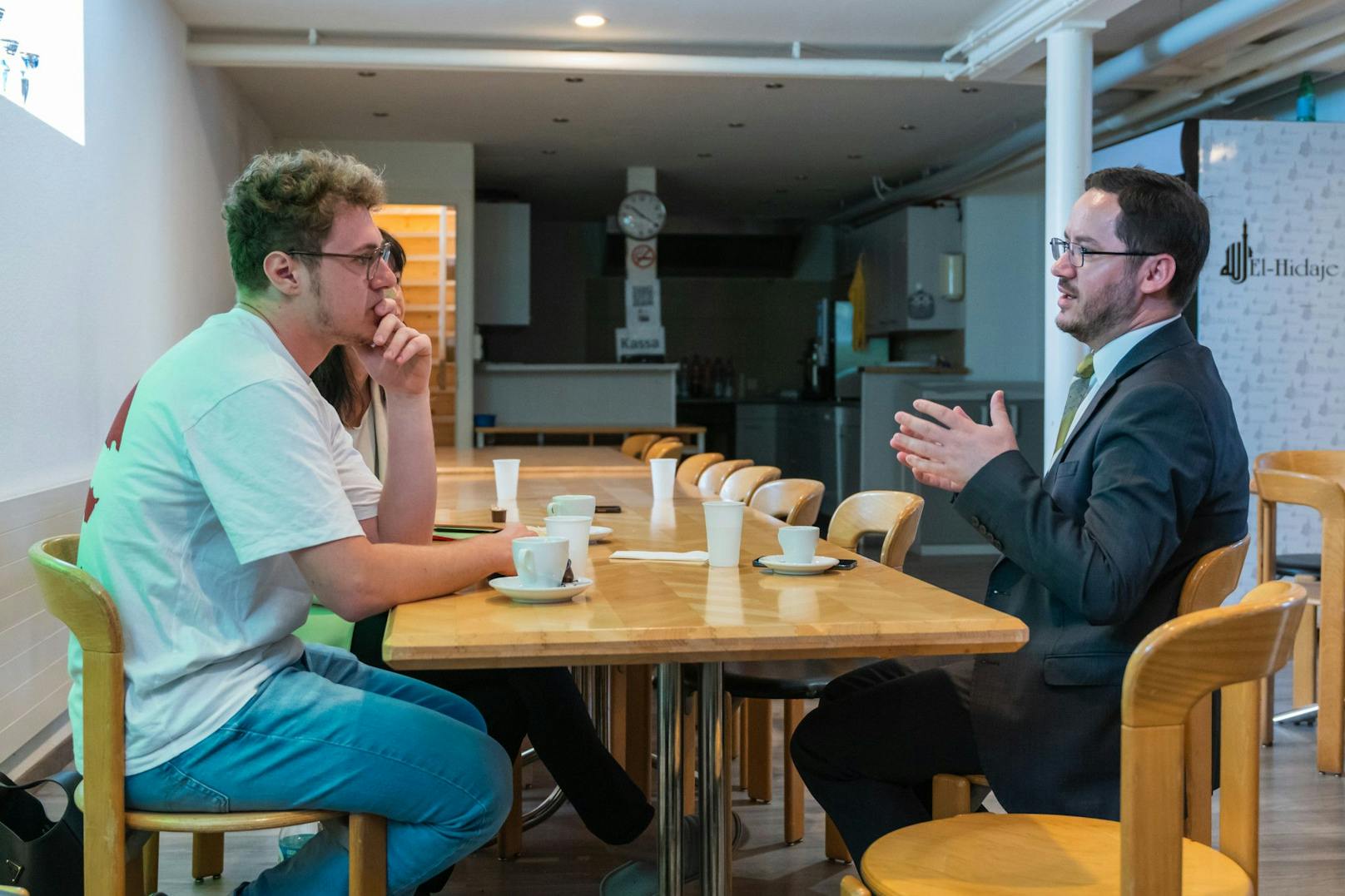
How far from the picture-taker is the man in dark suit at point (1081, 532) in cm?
166

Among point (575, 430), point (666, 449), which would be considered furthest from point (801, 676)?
point (575, 430)

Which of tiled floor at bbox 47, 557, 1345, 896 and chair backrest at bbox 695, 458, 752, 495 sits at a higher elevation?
chair backrest at bbox 695, 458, 752, 495

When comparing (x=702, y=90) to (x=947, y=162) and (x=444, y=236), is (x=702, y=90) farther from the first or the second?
(x=444, y=236)

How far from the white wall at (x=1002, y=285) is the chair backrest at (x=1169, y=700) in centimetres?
871

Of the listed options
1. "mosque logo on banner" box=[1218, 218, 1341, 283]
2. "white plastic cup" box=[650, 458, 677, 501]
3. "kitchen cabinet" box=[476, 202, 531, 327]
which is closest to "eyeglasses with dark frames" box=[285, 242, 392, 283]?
"white plastic cup" box=[650, 458, 677, 501]

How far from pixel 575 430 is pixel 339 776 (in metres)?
7.36

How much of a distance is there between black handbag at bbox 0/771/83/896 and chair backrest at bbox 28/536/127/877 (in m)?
0.25

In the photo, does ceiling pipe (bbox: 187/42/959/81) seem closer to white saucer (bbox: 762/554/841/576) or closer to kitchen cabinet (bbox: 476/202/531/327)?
kitchen cabinet (bbox: 476/202/531/327)

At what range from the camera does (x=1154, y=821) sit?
1.09m

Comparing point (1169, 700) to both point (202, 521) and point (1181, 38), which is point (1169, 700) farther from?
point (1181, 38)

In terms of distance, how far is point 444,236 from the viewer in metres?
10.1

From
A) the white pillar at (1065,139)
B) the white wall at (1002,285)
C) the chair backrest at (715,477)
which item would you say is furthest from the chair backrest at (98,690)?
the white wall at (1002,285)

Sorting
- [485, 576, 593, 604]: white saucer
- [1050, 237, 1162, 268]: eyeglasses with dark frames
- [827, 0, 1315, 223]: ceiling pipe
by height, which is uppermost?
[827, 0, 1315, 223]: ceiling pipe

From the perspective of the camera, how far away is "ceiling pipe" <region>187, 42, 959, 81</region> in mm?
6203
